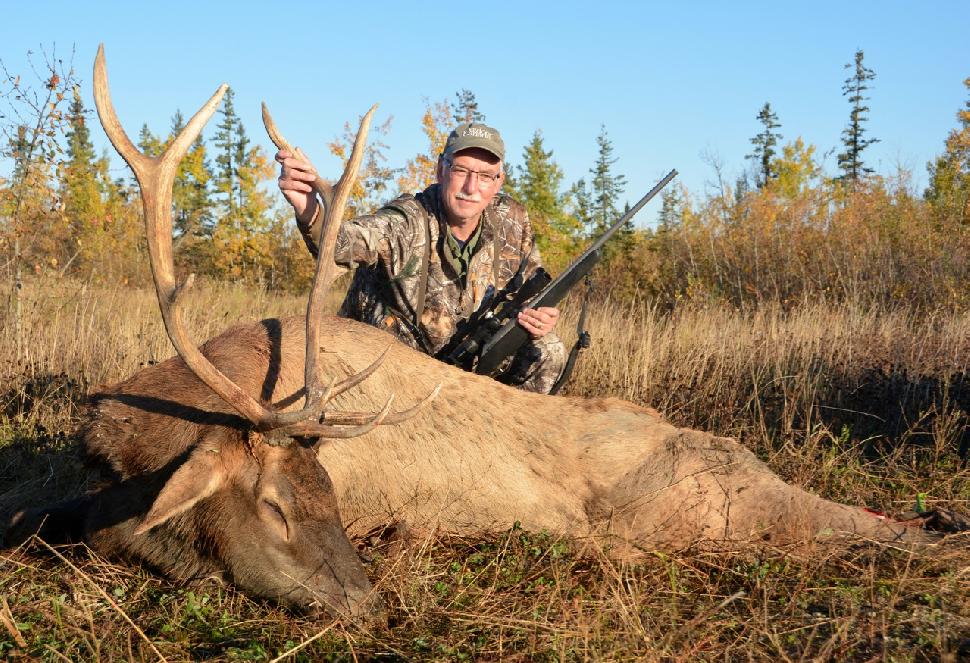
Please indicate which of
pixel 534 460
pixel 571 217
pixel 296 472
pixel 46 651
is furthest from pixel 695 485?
pixel 571 217

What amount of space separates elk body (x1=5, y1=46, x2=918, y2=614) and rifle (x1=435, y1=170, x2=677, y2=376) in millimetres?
787

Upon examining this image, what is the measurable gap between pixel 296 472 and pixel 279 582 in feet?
1.30

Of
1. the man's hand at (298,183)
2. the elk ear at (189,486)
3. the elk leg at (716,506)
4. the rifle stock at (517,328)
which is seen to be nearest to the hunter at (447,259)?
the rifle stock at (517,328)

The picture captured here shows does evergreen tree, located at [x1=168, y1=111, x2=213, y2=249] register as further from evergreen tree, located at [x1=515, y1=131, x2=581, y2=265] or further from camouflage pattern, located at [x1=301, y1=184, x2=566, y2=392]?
camouflage pattern, located at [x1=301, y1=184, x2=566, y2=392]

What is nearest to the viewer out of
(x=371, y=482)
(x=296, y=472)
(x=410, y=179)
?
(x=296, y=472)

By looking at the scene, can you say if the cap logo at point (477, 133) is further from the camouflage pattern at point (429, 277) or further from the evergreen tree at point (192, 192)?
the evergreen tree at point (192, 192)

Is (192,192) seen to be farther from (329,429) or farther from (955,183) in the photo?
(329,429)

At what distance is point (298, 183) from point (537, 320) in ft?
5.40

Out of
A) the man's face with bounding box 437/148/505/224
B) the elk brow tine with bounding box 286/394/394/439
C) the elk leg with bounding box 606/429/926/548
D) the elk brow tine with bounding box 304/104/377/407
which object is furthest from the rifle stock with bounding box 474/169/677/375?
the elk brow tine with bounding box 286/394/394/439

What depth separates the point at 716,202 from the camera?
16.9m

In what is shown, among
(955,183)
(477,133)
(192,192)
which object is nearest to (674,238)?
(955,183)

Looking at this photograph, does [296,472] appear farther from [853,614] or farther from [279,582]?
[853,614]

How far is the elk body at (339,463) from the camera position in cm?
285

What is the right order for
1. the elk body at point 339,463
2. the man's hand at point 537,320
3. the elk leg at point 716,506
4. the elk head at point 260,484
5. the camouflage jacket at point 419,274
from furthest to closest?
the camouflage jacket at point 419,274
the man's hand at point 537,320
the elk leg at point 716,506
the elk body at point 339,463
the elk head at point 260,484
